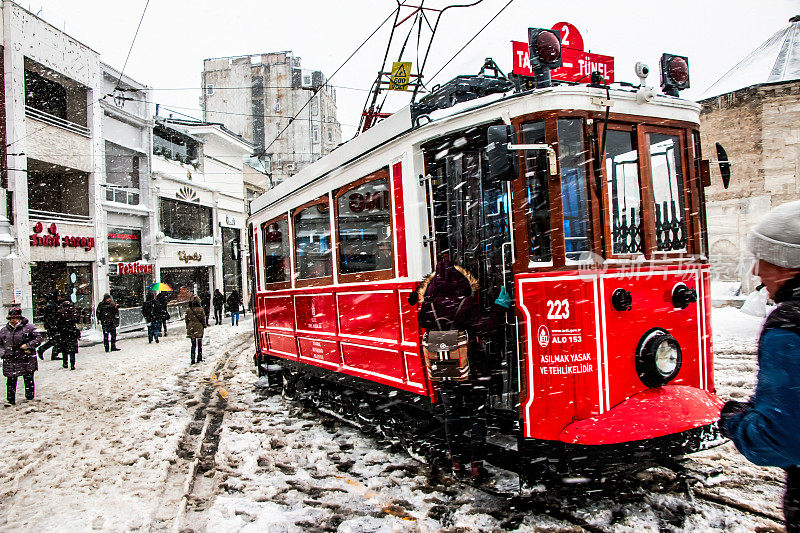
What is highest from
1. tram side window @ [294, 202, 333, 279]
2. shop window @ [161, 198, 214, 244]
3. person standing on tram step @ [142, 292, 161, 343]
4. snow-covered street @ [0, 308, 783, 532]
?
shop window @ [161, 198, 214, 244]

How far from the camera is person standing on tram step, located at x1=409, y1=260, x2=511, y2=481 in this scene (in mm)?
4352

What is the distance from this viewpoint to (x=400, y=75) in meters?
8.05

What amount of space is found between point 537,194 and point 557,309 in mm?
906

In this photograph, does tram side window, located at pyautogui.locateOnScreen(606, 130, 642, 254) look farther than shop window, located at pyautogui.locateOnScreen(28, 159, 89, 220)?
No

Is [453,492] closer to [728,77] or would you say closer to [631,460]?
[631,460]

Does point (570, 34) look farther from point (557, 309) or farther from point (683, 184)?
point (557, 309)

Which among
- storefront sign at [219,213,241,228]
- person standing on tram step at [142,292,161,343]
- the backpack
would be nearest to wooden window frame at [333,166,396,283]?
the backpack

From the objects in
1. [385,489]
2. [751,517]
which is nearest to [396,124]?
[385,489]

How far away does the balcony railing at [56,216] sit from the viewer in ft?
64.3

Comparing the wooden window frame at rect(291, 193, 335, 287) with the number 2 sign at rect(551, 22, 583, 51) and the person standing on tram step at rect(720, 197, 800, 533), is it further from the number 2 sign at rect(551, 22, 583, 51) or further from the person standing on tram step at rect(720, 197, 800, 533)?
the person standing on tram step at rect(720, 197, 800, 533)

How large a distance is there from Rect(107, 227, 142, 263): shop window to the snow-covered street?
688 inches

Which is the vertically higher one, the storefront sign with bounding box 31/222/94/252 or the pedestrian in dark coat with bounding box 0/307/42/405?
the storefront sign with bounding box 31/222/94/252

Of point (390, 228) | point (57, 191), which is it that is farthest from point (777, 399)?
point (57, 191)

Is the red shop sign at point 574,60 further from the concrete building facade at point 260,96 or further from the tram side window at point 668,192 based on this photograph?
the concrete building facade at point 260,96
